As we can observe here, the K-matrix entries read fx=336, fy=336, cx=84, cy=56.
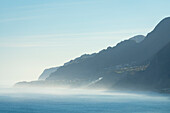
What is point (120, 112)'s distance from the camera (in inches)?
6703

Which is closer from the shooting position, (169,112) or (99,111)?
(169,112)

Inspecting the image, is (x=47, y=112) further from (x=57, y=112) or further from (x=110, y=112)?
(x=110, y=112)

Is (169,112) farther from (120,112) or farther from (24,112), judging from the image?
(24,112)

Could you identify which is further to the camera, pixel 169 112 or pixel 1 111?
pixel 1 111

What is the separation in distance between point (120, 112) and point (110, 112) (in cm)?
518

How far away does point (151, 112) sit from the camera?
16762 cm

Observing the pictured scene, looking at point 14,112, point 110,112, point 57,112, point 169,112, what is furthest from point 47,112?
point 169,112

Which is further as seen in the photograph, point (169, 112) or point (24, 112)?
point (24, 112)

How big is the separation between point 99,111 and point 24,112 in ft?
127

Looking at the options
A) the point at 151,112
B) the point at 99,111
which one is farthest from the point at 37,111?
the point at 151,112

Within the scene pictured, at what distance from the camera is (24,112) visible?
172 metres

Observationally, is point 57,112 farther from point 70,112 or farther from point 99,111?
point 99,111

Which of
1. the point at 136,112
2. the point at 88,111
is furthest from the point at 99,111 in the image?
the point at 136,112

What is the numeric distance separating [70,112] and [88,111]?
373 inches
